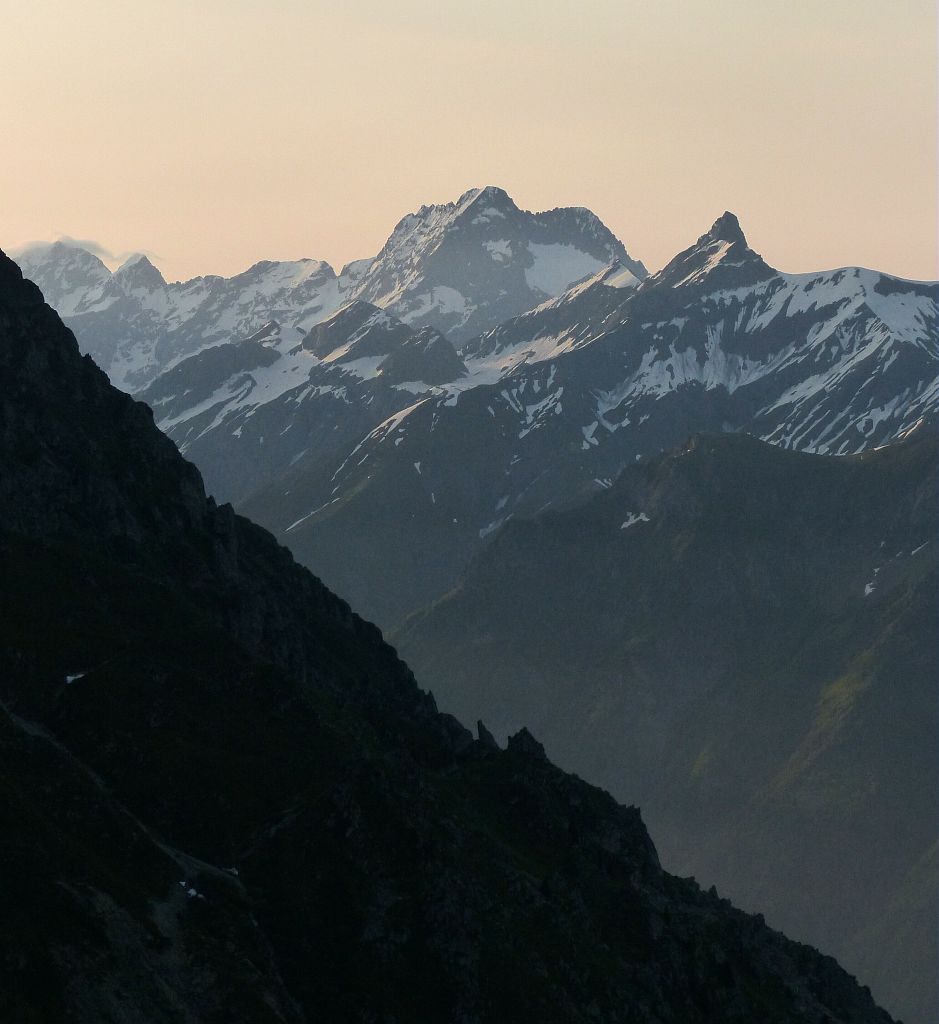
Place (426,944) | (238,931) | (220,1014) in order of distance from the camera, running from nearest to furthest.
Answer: (220,1014)
(238,931)
(426,944)

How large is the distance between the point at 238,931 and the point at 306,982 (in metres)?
7.67

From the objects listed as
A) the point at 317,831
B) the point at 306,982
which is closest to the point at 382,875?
the point at 317,831

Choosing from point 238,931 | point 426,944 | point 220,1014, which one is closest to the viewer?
point 220,1014

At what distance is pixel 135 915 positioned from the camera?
168625 millimetres

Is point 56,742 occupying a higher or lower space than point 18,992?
higher

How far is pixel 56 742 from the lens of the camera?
650ft

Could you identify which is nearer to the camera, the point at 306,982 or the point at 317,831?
the point at 306,982

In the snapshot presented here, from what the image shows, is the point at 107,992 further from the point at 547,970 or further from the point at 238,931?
the point at 547,970

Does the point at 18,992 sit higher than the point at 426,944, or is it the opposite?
the point at 426,944

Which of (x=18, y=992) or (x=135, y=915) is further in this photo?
(x=135, y=915)

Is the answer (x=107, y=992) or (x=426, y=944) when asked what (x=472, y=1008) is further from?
(x=107, y=992)

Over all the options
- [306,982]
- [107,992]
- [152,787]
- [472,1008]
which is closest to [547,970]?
[472,1008]

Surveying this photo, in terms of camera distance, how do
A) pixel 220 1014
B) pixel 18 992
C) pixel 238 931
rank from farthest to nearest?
pixel 238 931
pixel 220 1014
pixel 18 992

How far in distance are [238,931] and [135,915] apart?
35.7ft
